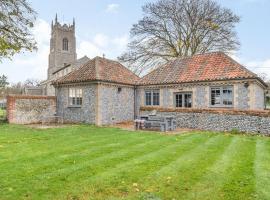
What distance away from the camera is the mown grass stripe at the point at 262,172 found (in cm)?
525

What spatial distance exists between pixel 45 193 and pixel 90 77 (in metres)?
14.9

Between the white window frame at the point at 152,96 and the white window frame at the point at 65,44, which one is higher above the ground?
the white window frame at the point at 65,44

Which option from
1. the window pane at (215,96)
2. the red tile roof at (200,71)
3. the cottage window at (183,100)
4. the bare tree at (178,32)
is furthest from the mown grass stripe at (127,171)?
the bare tree at (178,32)

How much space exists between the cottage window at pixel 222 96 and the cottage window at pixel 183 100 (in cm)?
188

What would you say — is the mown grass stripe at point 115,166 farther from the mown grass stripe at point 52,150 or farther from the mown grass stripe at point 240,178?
the mown grass stripe at point 240,178

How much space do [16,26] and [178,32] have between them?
20.7 m

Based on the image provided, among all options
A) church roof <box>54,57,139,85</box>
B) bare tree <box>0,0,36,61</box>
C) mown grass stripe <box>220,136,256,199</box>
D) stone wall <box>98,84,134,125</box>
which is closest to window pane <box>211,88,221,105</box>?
church roof <box>54,57,139,85</box>

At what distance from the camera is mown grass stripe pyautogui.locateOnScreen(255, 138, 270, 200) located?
5.25 meters


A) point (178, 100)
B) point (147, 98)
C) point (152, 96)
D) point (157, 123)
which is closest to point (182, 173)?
point (157, 123)

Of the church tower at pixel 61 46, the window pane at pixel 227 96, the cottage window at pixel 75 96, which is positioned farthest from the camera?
the church tower at pixel 61 46

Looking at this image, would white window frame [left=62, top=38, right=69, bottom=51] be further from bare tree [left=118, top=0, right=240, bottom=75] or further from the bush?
the bush

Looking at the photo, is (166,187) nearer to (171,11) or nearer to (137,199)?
(137,199)

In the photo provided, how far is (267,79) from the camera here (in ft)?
167

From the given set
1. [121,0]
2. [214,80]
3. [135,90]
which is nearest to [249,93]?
[214,80]
